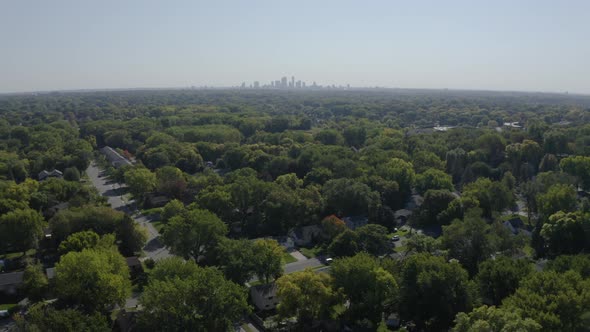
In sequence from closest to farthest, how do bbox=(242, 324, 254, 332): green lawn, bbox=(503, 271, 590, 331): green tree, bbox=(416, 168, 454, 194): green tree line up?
bbox=(503, 271, 590, 331): green tree
bbox=(242, 324, 254, 332): green lawn
bbox=(416, 168, 454, 194): green tree

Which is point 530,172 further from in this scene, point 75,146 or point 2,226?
point 75,146

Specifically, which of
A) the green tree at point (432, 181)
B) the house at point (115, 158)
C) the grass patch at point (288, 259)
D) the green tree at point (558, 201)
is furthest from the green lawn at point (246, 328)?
the house at point (115, 158)

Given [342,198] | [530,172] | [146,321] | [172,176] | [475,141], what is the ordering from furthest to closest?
1. [475,141]
2. [530,172]
3. [172,176]
4. [342,198]
5. [146,321]

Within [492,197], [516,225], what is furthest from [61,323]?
[516,225]

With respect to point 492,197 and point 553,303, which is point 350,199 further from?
point 553,303

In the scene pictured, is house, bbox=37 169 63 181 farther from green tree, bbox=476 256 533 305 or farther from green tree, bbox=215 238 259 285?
green tree, bbox=476 256 533 305

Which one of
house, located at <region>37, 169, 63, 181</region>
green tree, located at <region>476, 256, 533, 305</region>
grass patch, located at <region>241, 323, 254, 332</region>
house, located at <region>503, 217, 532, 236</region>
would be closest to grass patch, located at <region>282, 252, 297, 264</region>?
grass patch, located at <region>241, 323, 254, 332</region>

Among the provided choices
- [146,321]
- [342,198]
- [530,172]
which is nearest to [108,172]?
[342,198]
